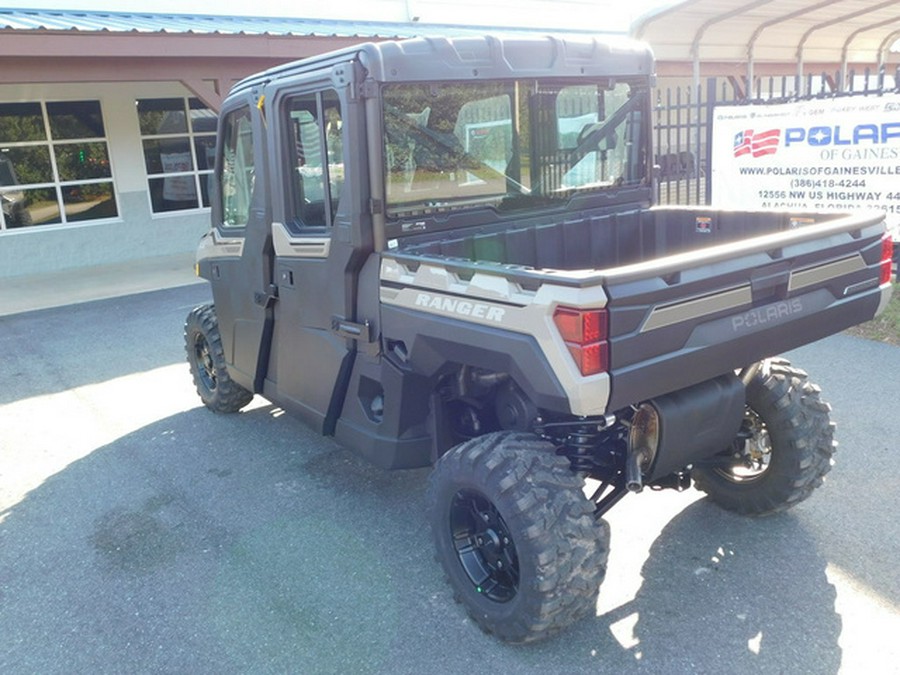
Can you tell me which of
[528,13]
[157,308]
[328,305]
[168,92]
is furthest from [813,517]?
[528,13]

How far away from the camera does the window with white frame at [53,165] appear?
41.3 ft

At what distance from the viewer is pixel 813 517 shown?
3.83 meters

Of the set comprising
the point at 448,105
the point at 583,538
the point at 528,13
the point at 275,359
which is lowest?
the point at 583,538

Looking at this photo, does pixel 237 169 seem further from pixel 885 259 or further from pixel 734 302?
pixel 885 259

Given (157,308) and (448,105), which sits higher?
(448,105)

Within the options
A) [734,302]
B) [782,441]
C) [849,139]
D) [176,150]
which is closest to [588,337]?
[734,302]

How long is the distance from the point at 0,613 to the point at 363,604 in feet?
5.46

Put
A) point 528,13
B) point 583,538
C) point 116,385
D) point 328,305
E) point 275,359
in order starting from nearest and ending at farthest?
point 583,538 < point 328,305 < point 275,359 < point 116,385 < point 528,13

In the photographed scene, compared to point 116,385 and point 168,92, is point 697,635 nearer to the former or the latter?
point 116,385

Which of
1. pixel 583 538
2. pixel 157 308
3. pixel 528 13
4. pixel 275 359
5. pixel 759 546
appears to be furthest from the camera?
pixel 528 13

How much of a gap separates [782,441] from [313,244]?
8.05ft

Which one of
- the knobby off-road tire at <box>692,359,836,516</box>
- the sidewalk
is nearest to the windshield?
the knobby off-road tire at <box>692,359,836,516</box>

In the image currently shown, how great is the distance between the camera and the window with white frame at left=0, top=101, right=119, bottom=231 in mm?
12586

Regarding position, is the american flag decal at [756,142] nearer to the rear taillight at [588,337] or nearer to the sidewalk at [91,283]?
the rear taillight at [588,337]
